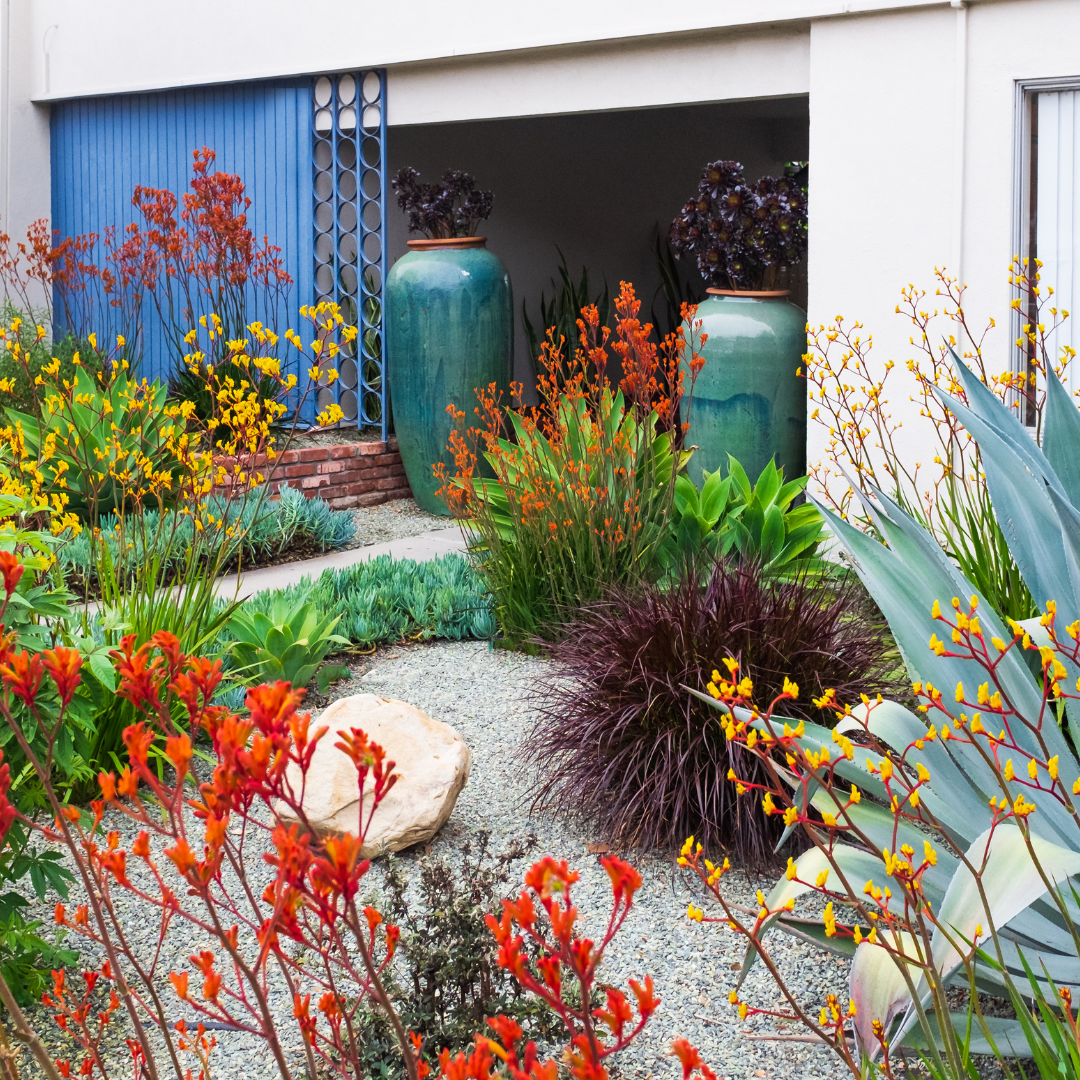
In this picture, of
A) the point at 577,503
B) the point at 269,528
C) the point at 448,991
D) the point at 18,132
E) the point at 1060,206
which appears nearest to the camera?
the point at 448,991

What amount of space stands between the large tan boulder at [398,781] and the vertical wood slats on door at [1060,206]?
3.46 metres

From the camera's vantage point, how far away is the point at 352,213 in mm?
8000

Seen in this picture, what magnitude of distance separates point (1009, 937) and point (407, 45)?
263 inches

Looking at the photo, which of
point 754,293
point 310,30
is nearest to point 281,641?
Result: point 754,293

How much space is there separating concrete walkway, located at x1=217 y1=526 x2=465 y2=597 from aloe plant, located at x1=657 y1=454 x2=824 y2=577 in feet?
5.01

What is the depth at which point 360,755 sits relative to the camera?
0.92 meters

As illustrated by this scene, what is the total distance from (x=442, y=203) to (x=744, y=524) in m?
3.73

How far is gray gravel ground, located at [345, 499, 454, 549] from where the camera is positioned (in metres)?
6.99

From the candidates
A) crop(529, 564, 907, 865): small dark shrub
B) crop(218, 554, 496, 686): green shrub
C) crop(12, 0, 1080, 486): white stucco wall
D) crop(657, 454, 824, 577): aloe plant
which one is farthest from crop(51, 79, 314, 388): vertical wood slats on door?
crop(529, 564, 907, 865): small dark shrub

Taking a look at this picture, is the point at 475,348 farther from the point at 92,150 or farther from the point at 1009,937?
the point at 1009,937

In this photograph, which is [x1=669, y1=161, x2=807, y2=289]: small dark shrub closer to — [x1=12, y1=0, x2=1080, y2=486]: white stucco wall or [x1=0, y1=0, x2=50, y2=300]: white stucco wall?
[x1=12, y1=0, x2=1080, y2=486]: white stucco wall

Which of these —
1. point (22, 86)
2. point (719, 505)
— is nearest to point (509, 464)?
point (719, 505)

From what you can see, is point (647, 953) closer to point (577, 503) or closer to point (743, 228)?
point (577, 503)

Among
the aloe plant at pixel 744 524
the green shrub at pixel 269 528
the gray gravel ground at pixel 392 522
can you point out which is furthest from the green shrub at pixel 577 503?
the gray gravel ground at pixel 392 522
